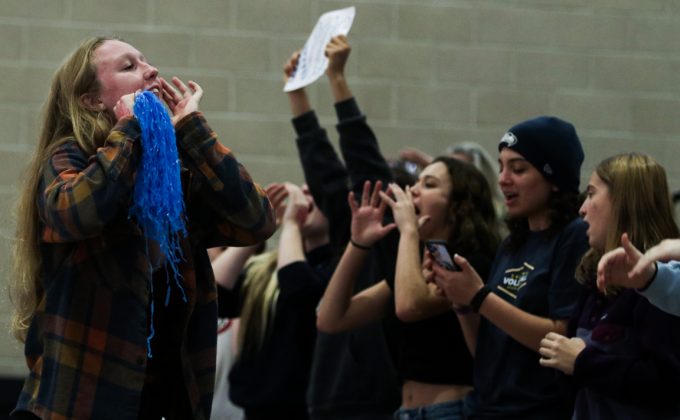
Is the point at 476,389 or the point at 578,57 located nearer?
the point at 476,389

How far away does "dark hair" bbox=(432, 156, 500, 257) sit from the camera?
12.0 feet

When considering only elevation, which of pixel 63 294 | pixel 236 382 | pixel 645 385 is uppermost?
pixel 63 294

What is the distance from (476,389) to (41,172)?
4.77 ft

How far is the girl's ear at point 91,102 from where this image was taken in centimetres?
251

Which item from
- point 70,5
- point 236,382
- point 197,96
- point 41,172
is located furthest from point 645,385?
point 70,5

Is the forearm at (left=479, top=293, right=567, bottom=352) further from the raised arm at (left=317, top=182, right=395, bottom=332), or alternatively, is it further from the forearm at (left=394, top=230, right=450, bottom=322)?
the raised arm at (left=317, top=182, right=395, bottom=332)

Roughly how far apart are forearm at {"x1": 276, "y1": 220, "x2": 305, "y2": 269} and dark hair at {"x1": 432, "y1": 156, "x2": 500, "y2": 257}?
67 cm

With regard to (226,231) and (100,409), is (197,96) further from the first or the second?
(100,409)

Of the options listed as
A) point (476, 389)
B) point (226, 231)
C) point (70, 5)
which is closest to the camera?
point (226, 231)

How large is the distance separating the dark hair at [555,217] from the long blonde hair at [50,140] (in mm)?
1314

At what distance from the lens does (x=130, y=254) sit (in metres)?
2.34

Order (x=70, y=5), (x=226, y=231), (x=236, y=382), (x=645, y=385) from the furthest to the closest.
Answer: (x=70, y=5) < (x=236, y=382) < (x=645, y=385) < (x=226, y=231)

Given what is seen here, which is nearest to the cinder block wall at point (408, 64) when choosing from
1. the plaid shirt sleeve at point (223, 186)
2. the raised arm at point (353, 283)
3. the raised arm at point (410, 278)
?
the raised arm at point (353, 283)

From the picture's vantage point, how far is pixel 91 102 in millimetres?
2523
